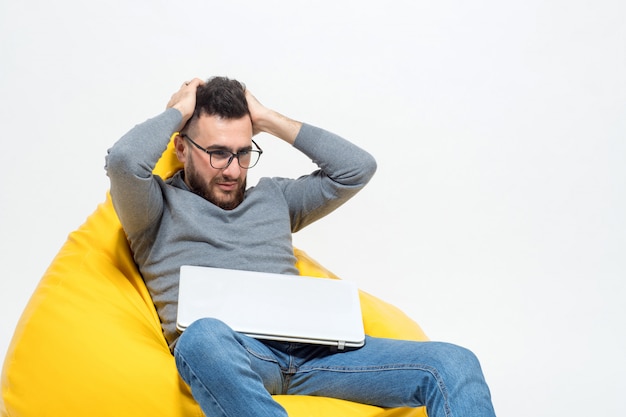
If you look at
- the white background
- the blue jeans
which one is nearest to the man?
the blue jeans

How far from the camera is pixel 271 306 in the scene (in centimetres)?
221

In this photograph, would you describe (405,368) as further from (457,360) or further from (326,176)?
(326,176)

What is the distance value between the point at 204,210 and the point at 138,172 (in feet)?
0.87

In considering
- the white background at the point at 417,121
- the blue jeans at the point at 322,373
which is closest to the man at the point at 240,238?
the blue jeans at the point at 322,373

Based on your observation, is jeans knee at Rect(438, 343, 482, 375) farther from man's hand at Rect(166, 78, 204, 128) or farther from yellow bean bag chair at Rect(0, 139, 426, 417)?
man's hand at Rect(166, 78, 204, 128)

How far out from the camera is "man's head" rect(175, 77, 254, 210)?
2.47m

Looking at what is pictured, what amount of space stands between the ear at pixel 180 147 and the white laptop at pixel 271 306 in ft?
1.42

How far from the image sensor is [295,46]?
3.42 metres

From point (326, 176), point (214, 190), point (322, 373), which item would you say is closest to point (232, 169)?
point (214, 190)

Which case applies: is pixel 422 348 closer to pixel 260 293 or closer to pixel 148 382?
pixel 260 293

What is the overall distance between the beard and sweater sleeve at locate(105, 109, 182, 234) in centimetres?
14

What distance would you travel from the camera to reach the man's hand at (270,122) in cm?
259

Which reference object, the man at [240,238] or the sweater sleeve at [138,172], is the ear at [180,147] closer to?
the man at [240,238]

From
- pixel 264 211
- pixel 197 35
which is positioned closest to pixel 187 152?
pixel 264 211
